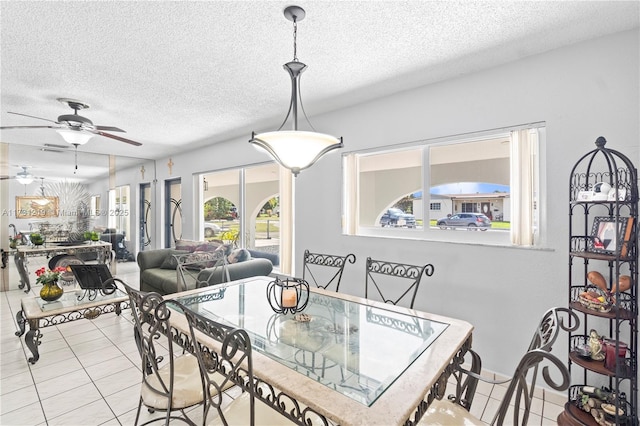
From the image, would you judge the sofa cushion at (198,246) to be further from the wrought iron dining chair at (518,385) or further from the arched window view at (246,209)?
the wrought iron dining chair at (518,385)

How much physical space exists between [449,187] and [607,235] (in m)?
1.19

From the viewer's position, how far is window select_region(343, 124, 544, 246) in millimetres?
2375

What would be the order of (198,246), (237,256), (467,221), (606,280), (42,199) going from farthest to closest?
(42,199)
(198,246)
(237,256)
(467,221)
(606,280)

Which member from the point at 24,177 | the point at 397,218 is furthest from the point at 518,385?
the point at 24,177

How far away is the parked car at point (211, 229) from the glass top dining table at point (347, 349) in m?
3.67

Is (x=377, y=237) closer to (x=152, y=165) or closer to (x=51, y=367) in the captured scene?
(x=51, y=367)

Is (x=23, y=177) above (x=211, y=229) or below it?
above

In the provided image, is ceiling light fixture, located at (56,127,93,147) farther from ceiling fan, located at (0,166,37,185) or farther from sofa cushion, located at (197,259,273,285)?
ceiling fan, located at (0,166,37,185)

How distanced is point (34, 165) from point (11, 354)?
409 centimetres

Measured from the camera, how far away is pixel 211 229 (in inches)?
232

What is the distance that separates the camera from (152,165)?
6953 millimetres

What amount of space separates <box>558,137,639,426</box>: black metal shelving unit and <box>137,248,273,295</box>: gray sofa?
3.03 meters

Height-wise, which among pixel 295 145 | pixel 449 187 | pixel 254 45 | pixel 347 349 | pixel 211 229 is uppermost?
pixel 254 45

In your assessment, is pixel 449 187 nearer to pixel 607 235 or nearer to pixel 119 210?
pixel 607 235
